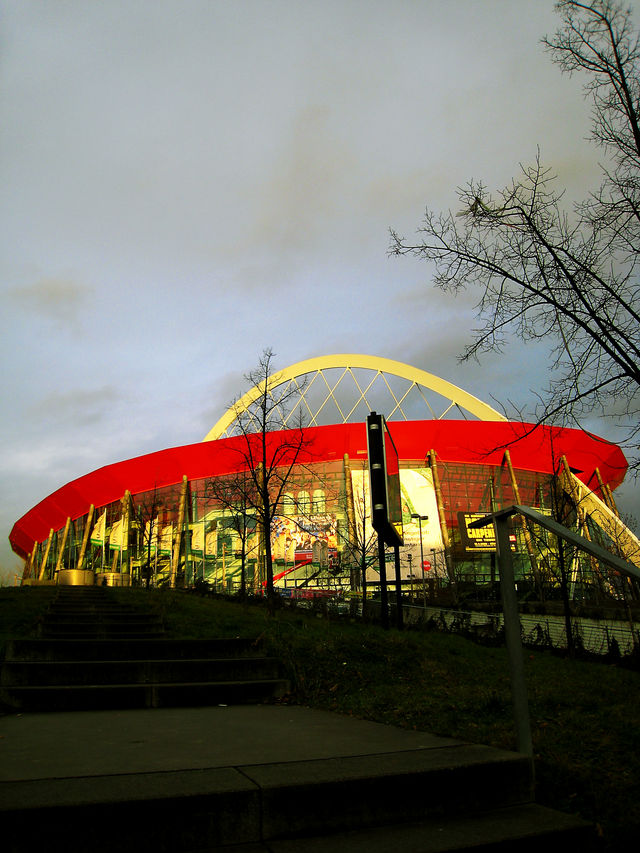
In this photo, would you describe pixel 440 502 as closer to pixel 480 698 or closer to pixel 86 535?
pixel 86 535

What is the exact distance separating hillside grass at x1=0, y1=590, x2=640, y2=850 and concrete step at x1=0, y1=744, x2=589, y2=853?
0.36m

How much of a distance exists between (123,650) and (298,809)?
434cm

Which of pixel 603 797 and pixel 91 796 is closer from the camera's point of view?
pixel 91 796

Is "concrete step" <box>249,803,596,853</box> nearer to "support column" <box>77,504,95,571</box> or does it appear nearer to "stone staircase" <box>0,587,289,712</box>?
"stone staircase" <box>0,587,289,712</box>

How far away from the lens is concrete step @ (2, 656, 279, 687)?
538 centimetres

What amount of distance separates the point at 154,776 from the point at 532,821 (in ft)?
5.60

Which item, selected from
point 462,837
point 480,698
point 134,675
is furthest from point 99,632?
point 462,837

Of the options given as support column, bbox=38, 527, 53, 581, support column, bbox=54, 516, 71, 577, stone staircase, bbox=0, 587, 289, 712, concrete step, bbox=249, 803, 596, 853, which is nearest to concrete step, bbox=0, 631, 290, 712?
stone staircase, bbox=0, 587, 289, 712

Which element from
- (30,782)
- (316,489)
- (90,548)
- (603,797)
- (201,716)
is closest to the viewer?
(30,782)

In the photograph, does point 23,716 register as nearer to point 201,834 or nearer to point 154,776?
point 154,776

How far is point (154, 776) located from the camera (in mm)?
2680

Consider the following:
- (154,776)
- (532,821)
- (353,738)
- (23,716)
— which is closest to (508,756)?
(532,821)

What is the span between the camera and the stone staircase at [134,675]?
5.00m

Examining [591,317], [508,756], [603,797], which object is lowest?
[603,797]
